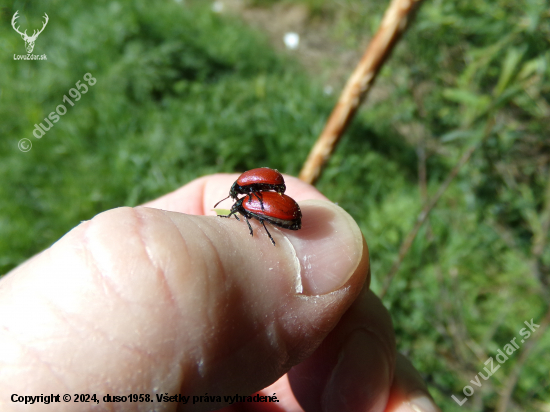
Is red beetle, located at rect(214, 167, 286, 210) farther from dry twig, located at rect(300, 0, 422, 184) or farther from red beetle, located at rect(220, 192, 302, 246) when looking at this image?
dry twig, located at rect(300, 0, 422, 184)

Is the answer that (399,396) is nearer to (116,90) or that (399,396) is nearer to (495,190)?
(495,190)

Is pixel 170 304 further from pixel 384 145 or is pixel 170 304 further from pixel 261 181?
pixel 384 145

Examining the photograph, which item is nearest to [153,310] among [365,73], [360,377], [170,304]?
[170,304]

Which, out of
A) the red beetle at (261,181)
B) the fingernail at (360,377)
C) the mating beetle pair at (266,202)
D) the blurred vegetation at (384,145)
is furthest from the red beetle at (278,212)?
the blurred vegetation at (384,145)

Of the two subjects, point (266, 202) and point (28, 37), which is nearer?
point (266, 202)

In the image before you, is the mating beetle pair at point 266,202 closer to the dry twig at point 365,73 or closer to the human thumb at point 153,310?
the human thumb at point 153,310

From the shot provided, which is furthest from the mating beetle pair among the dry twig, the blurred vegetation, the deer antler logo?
the deer antler logo
